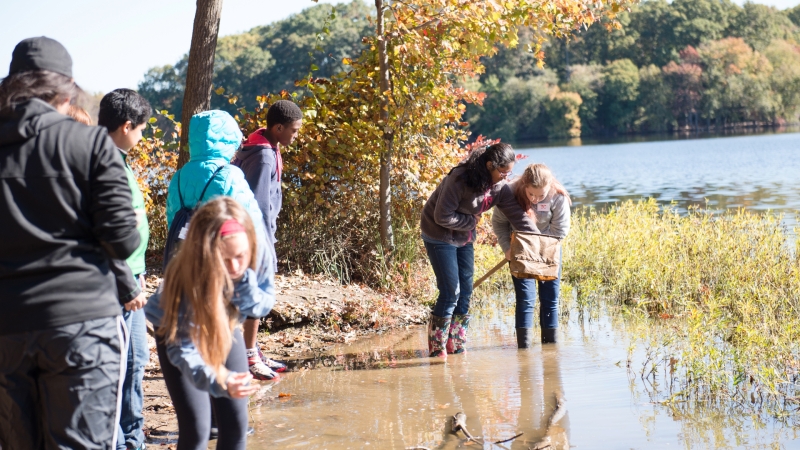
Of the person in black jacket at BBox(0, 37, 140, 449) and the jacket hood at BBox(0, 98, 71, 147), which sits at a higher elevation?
the jacket hood at BBox(0, 98, 71, 147)

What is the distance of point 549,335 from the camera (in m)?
7.16

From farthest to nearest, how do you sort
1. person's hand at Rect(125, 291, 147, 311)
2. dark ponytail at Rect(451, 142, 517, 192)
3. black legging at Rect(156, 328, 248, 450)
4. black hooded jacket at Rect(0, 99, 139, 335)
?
dark ponytail at Rect(451, 142, 517, 192) < person's hand at Rect(125, 291, 147, 311) < black legging at Rect(156, 328, 248, 450) < black hooded jacket at Rect(0, 99, 139, 335)

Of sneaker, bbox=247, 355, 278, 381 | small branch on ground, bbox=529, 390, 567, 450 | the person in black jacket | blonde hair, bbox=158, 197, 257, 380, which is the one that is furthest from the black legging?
sneaker, bbox=247, 355, 278, 381

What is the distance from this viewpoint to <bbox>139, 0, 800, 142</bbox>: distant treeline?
244 ft

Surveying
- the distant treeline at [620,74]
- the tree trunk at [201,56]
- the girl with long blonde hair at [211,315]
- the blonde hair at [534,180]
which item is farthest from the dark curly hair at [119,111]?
the distant treeline at [620,74]

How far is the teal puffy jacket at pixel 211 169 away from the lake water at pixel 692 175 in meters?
11.5

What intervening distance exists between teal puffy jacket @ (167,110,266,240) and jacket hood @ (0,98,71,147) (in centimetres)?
171

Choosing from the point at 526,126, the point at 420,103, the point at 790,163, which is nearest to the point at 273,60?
the point at 526,126

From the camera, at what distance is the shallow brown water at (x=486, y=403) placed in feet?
15.8

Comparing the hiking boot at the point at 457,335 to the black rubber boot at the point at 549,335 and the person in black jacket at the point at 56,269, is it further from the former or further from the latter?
the person in black jacket at the point at 56,269

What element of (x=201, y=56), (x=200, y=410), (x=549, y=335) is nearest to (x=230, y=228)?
(x=200, y=410)

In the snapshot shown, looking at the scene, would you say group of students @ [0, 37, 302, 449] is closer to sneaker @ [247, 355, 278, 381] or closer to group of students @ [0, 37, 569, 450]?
group of students @ [0, 37, 569, 450]

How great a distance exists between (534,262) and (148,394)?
3.12m

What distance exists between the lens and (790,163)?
1325 inches
